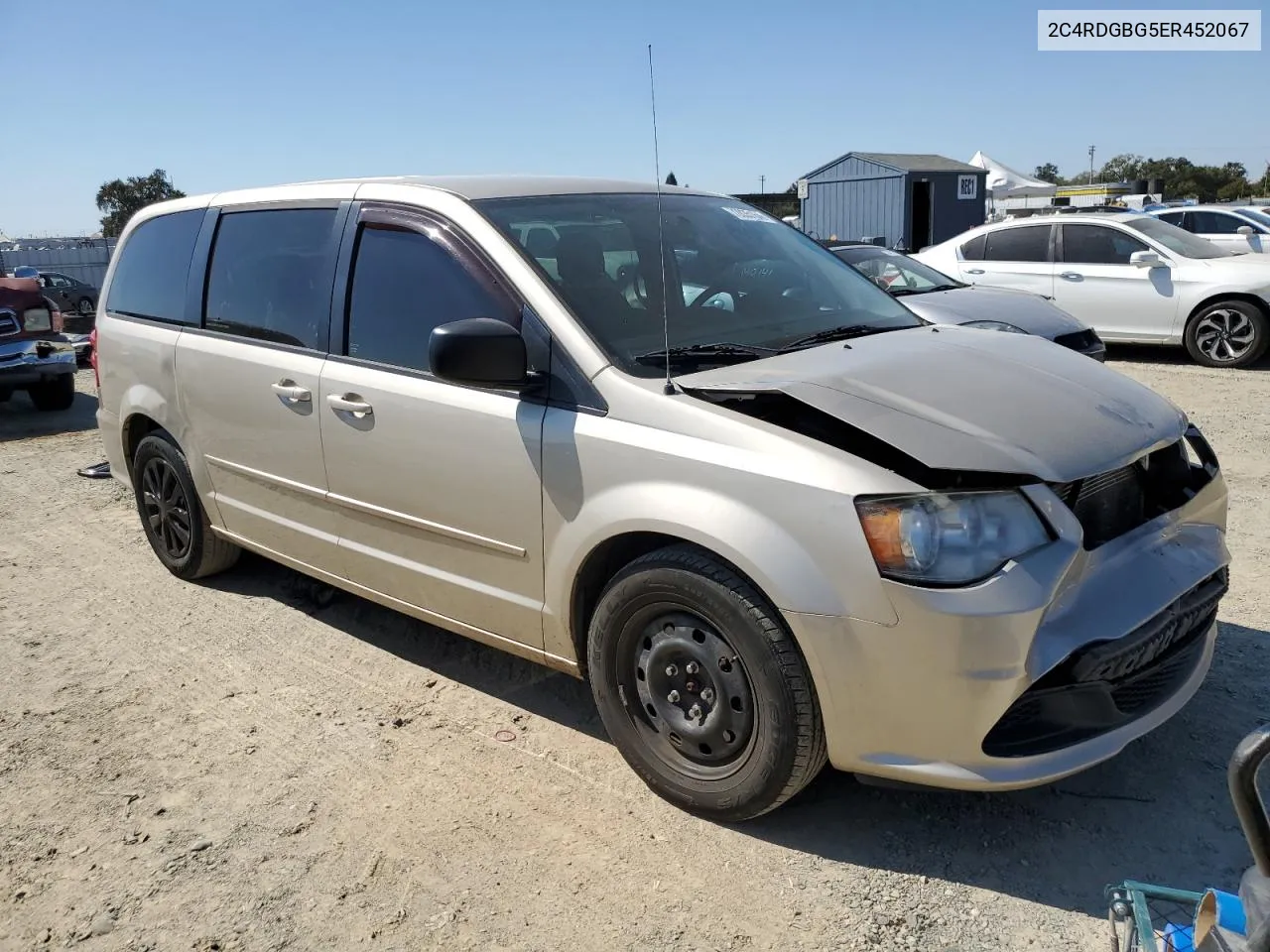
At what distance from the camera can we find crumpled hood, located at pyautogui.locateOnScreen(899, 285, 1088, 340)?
7691 millimetres

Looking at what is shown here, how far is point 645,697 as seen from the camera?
9.87 ft

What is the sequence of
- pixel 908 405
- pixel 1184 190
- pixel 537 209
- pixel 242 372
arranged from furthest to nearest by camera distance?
pixel 1184 190 → pixel 242 372 → pixel 537 209 → pixel 908 405

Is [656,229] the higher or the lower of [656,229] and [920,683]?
the higher

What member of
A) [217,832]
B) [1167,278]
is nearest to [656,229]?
[217,832]

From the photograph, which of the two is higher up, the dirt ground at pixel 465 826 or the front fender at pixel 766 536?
the front fender at pixel 766 536

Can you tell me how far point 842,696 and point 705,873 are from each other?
2.09 feet

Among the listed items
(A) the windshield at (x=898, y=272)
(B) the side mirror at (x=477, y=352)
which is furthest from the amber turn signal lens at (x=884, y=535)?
(A) the windshield at (x=898, y=272)

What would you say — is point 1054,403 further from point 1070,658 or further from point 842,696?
point 842,696

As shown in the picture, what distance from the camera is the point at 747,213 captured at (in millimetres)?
4270

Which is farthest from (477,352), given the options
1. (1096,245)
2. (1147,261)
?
(1096,245)

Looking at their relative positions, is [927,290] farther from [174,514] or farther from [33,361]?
[33,361]

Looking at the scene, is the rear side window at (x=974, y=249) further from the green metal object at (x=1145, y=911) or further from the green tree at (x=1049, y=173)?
the green tree at (x=1049, y=173)

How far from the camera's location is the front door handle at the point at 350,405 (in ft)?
11.8

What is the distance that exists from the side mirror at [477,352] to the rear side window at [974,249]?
993cm
